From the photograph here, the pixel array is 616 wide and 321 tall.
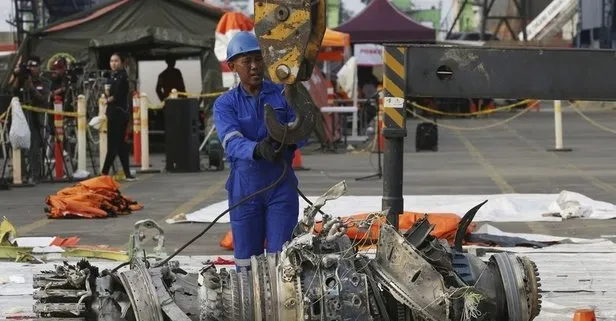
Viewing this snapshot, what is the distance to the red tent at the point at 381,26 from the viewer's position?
40.8 metres

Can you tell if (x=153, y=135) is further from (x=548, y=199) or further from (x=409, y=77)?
(x=409, y=77)

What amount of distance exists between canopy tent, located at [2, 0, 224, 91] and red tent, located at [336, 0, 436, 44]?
50.7ft

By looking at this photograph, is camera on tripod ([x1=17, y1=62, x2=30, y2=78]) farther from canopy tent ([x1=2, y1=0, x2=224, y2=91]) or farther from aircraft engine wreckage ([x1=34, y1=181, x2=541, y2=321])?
aircraft engine wreckage ([x1=34, y1=181, x2=541, y2=321])

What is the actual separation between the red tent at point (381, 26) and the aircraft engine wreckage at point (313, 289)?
→ 33.8 metres

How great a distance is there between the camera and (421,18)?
118875mm

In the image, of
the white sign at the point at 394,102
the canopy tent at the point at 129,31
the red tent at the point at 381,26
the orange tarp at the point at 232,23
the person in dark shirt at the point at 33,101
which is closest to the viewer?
the white sign at the point at 394,102

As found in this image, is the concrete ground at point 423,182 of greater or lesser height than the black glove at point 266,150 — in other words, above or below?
below

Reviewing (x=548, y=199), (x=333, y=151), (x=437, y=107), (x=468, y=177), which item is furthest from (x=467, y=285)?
(x=437, y=107)

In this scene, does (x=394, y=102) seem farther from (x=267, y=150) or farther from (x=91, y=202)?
(x=91, y=202)

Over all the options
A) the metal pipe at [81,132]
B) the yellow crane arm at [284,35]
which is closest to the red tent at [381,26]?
the metal pipe at [81,132]

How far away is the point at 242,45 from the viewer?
771 centimetres

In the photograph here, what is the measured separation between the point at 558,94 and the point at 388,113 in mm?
1346

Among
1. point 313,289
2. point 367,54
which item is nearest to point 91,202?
point 313,289

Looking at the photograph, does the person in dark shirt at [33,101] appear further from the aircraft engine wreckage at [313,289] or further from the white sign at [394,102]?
the aircraft engine wreckage at [313,289]
